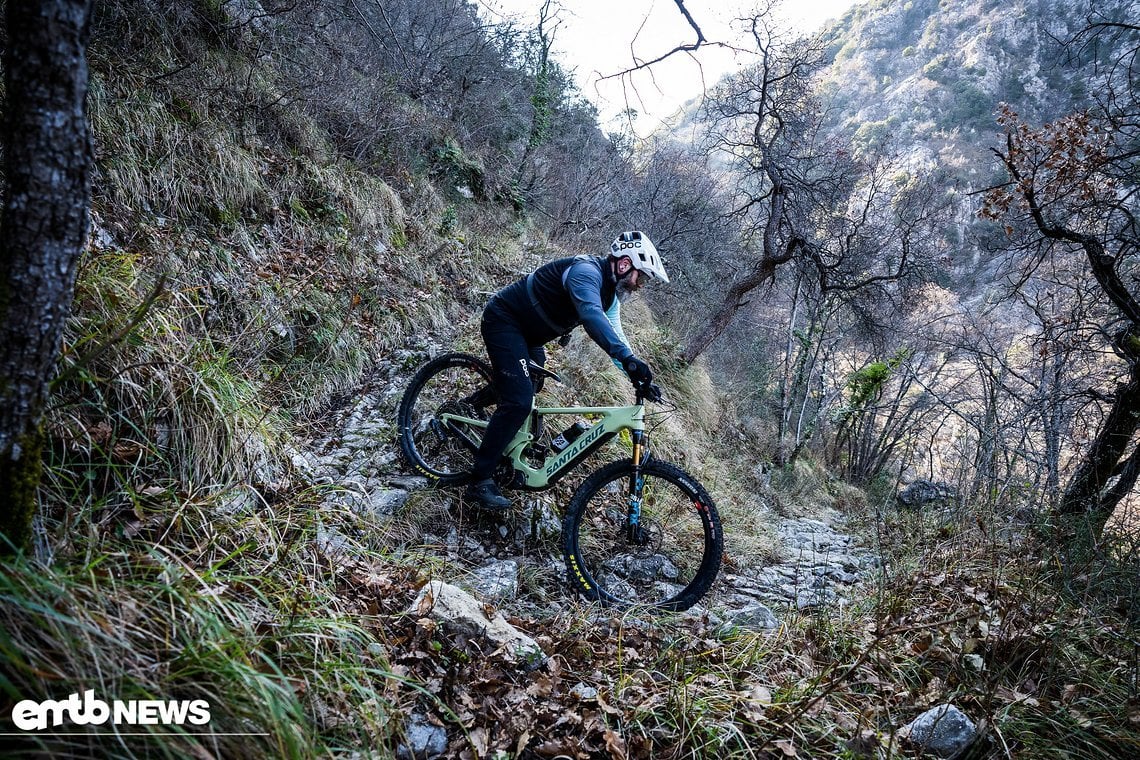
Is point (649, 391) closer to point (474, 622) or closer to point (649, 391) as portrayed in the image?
point (649, 391)

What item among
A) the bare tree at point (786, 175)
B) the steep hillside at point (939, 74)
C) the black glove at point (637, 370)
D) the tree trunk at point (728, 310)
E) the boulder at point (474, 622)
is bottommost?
the boulder at point (474, 622)

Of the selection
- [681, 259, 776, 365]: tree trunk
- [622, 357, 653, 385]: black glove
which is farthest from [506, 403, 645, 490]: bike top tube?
[681, 259, 776, 365]: tree trunk

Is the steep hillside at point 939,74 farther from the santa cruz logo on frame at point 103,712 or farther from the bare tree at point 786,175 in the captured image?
the santa cruz logo on frame at point 103,712

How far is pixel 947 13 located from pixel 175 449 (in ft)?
262

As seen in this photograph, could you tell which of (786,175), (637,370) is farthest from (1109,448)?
(786,175)

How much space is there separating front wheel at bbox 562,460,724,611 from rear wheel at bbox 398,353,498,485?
1201 mm

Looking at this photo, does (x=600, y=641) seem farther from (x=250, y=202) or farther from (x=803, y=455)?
(x=803, y=455)

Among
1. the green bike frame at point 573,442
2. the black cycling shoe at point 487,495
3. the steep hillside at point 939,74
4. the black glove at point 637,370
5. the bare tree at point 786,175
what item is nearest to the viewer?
the black glove at point 637,370

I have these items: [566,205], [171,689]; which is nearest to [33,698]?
[171,689]

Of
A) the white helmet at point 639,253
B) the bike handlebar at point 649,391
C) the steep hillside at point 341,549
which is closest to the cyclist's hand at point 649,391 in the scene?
the bike handlebar at point 649,391

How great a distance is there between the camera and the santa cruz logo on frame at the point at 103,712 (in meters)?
1.28

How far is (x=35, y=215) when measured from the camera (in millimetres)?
1380

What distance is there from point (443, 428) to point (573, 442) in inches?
53.5

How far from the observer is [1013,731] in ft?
7.79
